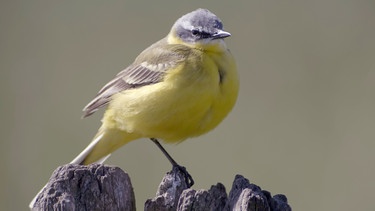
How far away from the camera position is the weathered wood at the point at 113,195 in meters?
4.64

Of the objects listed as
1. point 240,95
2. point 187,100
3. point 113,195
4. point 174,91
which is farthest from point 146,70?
point 113,195

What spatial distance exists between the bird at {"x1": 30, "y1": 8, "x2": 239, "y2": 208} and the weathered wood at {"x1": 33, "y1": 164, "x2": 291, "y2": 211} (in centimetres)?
152

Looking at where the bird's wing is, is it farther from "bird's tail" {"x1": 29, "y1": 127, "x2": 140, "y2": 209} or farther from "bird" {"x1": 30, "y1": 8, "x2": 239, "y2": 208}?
"bird's tail" {"x1": 29, "y1": 127, "x2": 140, "y2": 209}

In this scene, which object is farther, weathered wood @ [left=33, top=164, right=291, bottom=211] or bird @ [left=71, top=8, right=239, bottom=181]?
bird @ [left=71, top=8, right=239, bottom=181]

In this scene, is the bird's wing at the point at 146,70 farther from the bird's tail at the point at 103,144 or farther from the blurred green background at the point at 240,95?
the blurred green background at the point at 240,95

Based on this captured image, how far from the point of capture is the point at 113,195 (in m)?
4.84

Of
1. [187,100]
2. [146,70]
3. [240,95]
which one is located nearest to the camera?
[187,100]

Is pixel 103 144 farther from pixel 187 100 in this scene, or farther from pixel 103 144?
pixel 187 100

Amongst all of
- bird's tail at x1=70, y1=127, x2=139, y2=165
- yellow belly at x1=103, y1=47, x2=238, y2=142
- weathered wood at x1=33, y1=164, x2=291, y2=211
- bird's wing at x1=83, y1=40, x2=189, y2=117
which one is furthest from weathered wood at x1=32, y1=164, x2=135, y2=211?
bird's tail at x1=70, y1=127, x2=139, y2=165

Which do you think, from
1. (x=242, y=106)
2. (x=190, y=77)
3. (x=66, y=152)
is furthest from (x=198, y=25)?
(x=66, y=152)

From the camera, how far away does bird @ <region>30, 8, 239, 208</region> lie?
250 inches

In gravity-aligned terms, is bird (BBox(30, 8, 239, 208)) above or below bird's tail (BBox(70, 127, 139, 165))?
above

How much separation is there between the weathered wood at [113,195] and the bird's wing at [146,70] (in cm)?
185

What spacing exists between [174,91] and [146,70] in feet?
1.96
